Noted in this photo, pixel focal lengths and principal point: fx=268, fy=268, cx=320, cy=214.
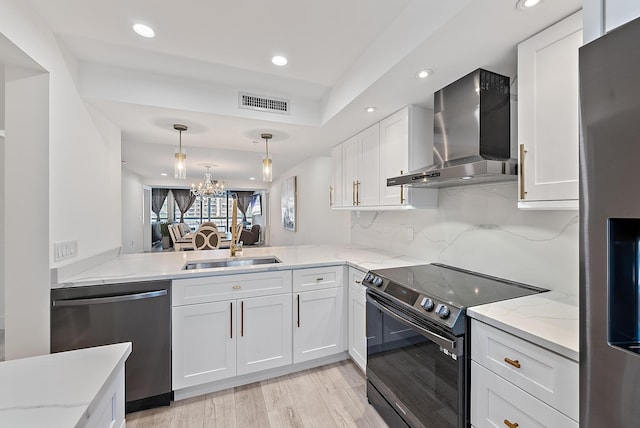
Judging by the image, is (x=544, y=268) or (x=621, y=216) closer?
(x=621, y=216)

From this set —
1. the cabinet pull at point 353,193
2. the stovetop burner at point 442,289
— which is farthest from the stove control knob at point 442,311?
the cabinet pull at point 353,193

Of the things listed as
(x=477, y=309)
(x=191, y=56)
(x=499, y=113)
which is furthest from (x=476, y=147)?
(x=191, y=56)

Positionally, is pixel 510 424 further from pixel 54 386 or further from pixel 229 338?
pixel 229 338

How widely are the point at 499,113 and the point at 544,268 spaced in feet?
3.03

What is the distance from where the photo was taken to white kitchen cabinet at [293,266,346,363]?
2.22 m

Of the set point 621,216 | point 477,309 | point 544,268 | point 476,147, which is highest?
point 476,147

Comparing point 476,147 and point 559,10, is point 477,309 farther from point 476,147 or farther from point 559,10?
point 559,10

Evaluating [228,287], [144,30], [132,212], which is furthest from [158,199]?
[144,30]

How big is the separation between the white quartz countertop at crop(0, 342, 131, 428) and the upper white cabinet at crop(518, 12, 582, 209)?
1.75 metres

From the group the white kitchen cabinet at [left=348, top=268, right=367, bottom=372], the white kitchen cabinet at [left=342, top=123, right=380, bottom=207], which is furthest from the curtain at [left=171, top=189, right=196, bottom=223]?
the white kitchen cabinet at [left=348, top=268, right=367, bottom=372]

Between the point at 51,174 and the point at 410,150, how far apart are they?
232 cm

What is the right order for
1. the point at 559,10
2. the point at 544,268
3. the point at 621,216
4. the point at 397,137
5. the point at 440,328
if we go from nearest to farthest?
the point at 621,216 < the point at 559,10 < the point at 440,328 < the point at 544,268 < the point at 397,137

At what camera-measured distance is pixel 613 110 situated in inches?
24.6

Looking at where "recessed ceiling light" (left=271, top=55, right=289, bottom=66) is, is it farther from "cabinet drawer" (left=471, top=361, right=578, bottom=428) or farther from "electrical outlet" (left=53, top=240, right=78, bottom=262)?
"cabinet drawer" (left=471, top=361, right=578, bottom=428)
